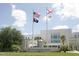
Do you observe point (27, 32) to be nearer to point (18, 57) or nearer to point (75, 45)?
point (18, 57)

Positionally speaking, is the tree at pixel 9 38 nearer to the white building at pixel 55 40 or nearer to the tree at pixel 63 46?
the white building at pixel 55 40

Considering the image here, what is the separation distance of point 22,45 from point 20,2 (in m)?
0.86

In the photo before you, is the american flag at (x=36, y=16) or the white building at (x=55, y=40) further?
the american flag at (x=36, y=16)

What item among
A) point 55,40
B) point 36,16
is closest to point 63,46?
point 55,40

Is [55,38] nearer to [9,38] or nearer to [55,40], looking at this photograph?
[55,40]

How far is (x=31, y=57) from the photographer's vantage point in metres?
4.55

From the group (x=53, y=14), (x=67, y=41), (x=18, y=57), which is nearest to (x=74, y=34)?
(x=67, y=41)

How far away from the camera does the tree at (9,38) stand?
4578mm

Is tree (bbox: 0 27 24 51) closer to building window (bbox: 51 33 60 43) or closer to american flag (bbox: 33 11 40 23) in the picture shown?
american flag (bbox: 33 11 40 23)

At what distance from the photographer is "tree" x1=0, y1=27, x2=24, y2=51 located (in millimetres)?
4578

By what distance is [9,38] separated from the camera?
4598 millimetres

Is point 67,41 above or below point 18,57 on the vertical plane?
above

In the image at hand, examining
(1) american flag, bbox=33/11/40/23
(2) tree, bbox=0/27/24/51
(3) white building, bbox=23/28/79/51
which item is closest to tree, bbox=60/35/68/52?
(3) white building, bbox=23/28/79/51

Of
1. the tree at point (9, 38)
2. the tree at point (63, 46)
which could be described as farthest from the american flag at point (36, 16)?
the tree at point (63, 46)
